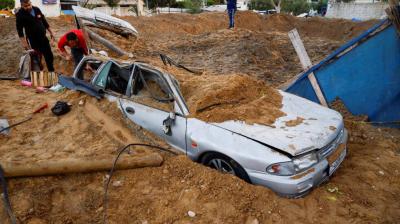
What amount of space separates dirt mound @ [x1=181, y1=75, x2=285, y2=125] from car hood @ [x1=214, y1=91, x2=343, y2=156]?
0.41 ft

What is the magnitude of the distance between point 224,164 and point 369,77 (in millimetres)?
3569

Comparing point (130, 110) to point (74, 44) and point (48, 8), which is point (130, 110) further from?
point (48, 8)

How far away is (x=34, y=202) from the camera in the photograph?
3273 mm

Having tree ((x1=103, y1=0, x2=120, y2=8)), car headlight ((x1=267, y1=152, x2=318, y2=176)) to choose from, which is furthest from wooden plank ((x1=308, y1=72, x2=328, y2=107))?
tree ((x1=103, y1=0, x2=120, y2=8))

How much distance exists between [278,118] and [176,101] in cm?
130

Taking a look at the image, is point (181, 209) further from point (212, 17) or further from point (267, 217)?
point (212, 17)

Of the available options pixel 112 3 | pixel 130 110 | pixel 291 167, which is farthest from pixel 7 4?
pixel 291 167

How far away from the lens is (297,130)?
3.63m

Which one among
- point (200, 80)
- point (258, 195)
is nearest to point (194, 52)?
point (200, 80)

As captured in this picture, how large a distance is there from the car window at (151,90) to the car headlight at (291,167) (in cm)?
149

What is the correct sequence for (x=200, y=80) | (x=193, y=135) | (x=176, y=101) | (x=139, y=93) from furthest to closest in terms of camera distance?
(x=200, y=80), (x=139, y=93), (x=176, y=101), (x=193, y=135)

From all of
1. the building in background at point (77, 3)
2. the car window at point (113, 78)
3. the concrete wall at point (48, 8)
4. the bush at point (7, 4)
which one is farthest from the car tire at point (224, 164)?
the bush at point (7, 4)

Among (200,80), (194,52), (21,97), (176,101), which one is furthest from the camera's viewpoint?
(194,52)

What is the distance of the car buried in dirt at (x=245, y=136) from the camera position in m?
3.27
